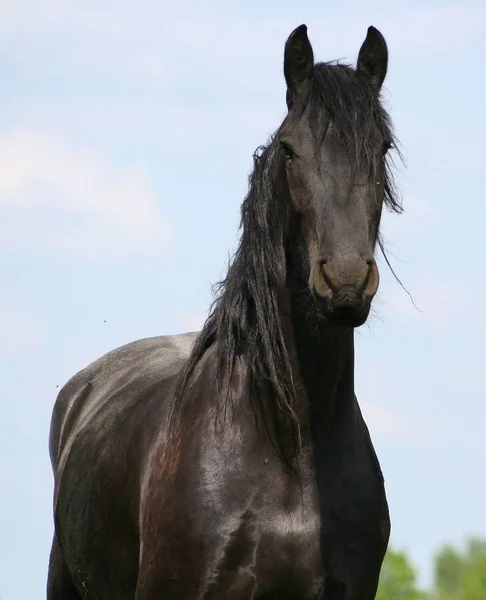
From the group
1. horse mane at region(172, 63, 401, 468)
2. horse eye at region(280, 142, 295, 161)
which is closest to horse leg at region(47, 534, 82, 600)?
horse mane at region(172, 63, 401, 468)

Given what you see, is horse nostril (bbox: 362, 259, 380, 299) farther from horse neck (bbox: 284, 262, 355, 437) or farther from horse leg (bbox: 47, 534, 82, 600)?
horse leg (bbox: 47, 534, 82, 600)

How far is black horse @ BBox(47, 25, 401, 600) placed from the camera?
4.79 m

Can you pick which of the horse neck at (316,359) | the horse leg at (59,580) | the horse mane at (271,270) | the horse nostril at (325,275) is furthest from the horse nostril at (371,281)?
the horse leg at (59,580)

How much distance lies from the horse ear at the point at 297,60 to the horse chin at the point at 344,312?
107 centimetres

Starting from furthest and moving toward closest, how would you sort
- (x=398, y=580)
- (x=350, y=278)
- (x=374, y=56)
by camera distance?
(x=398, y=580) < (x=374, y=56) < (x=350, y=278)

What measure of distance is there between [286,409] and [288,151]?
1012 mm

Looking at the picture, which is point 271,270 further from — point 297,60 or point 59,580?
point 59,580

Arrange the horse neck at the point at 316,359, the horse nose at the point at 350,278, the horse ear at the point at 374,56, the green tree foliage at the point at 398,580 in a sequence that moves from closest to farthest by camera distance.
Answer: the horse nose at the point at 350,278 < the horse neck at the point at 316,359 < the horse ear at the point at 374,56 < the green tree foliage at the point at 398,580

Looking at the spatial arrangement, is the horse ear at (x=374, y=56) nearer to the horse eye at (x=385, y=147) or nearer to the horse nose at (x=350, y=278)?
the horse eye at (x=385, y=147)

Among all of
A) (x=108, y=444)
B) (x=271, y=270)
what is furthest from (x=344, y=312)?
(x=108, y=444)

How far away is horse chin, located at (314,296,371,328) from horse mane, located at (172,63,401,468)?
0.64 meters

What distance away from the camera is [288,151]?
485 cm

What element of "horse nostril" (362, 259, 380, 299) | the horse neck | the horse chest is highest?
"horse nostril" (362, 259, 380, 299)

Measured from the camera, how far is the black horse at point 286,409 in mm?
4785
